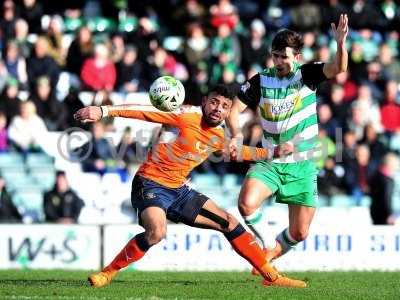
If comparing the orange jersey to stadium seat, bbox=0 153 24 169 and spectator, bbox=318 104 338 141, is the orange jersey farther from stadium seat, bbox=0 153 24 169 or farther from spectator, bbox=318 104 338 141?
spectator, bbox=318 104 338 141

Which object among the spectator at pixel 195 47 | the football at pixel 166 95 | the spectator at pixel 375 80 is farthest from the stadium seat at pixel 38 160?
the football at pixel 166 95

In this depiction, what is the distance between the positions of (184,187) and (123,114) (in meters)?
1.14

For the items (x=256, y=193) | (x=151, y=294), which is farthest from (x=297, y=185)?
(x=151, y=294)

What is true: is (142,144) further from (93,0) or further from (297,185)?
(297,185)

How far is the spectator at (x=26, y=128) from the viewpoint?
1819 cm

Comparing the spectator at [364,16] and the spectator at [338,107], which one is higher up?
the spectator at [364,16]

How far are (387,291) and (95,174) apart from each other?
27.5 ft

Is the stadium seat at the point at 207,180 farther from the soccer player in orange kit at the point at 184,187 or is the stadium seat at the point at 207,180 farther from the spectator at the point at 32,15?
the soccer player in orange kit at the point at 184,187

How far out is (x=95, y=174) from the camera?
18.2 meters

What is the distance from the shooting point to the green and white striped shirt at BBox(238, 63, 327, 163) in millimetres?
11148

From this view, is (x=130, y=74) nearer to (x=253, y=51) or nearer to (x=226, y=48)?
(x=226, y=48)

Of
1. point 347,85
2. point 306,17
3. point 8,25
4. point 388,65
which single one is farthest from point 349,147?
point 8,25

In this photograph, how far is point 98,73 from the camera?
63.5 feet

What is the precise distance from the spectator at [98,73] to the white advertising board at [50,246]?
4735 mm
